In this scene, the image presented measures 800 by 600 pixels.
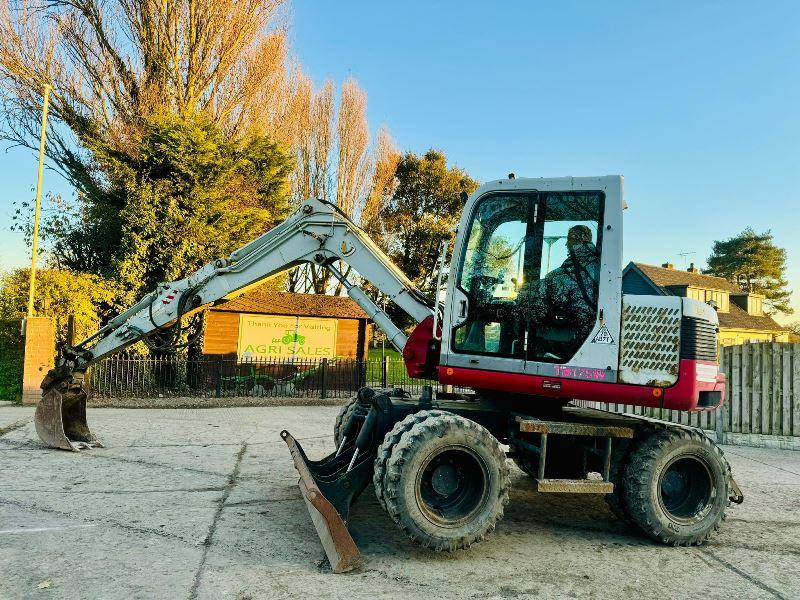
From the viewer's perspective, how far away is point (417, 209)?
3272 centimetres

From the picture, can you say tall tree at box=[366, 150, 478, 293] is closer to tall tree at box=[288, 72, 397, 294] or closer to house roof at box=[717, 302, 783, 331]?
tall tree at box=[288, 72, 397, 294]

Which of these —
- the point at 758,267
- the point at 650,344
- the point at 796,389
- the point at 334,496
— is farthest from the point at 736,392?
the point at 758,267

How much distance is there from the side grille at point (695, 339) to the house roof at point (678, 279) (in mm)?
28650

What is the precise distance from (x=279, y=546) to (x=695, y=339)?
3.72 meters

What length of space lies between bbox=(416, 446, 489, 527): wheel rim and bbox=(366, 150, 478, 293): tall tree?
2638 centimetres

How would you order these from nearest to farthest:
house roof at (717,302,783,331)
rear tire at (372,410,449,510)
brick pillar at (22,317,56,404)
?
rear tire at (372,410,449,510), brick pillar at (22,317,56,404), house roof at (717,302,783,331)

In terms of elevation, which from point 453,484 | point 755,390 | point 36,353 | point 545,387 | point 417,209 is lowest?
point 453,484

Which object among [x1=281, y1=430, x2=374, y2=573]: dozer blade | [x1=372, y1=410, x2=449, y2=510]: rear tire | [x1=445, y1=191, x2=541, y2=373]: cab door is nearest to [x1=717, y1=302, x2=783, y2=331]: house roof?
[x1=445, y1=191, x2=541, y2=373]: cab door

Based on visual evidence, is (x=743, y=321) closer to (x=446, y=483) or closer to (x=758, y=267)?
(x=758, y=267)

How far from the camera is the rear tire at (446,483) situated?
15.1 ft

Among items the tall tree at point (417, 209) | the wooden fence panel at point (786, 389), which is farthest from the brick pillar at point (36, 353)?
the tall tree at point (417, 209)

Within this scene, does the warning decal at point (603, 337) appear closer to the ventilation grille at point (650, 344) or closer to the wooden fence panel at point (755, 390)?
the ventilation grille at point (650, 344)

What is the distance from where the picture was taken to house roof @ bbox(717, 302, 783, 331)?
3622 centimetres

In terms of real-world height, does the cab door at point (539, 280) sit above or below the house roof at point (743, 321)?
below
